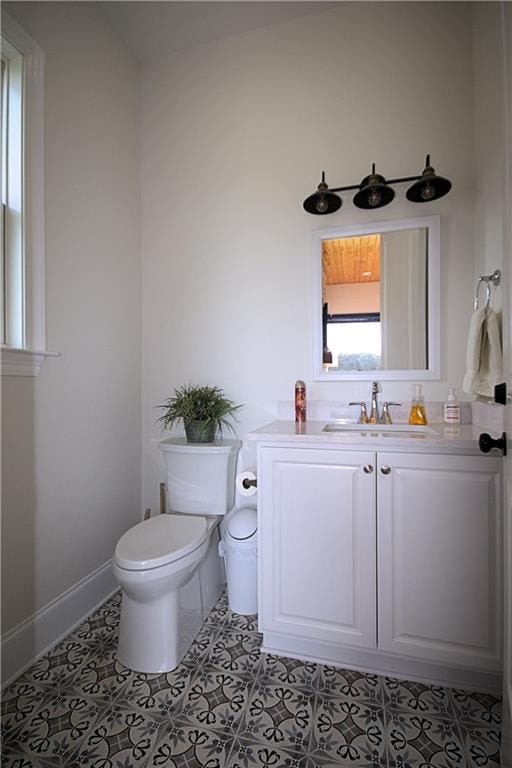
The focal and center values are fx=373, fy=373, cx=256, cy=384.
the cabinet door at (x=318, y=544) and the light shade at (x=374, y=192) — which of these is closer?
the cabinet door at (x=318, y=544)

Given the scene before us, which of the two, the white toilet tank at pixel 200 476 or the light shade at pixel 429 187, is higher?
the light shade at pixel 429 187

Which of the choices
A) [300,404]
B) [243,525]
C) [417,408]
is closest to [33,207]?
[300,404]

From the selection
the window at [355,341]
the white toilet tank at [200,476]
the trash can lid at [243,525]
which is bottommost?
the trash can lid at [243,525]

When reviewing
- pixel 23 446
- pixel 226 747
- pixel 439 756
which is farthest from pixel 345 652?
pixel 23 446

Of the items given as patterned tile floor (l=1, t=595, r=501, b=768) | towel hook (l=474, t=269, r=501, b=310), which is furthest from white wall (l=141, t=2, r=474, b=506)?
patterned tile floor (l=1, t=595, r=501, b=768)

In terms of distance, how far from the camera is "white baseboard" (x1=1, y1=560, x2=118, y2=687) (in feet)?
4.49

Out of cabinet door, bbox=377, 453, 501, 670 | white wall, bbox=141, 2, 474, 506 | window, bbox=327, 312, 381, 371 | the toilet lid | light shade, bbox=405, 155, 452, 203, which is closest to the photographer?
cabinet door, bbox=377, 453, 501, 670

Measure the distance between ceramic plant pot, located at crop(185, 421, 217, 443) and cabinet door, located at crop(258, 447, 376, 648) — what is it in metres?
0.50

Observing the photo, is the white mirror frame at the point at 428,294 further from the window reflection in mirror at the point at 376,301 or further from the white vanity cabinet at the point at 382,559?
the white vanity cabinet at the point at 382,559

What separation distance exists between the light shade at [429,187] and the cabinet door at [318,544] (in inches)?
47.7

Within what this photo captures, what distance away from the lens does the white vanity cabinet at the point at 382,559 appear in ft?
4.16

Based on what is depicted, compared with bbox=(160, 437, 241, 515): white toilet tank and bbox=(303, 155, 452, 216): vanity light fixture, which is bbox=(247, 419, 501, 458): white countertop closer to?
bbox=(160, 437, 241, 515): white toilet tank

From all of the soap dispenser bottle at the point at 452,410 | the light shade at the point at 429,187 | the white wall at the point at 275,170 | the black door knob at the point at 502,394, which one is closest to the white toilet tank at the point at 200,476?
the white wall at the point at 275,170

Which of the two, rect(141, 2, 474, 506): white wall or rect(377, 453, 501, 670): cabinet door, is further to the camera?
rect(141, 2, 474, 506): white wall
